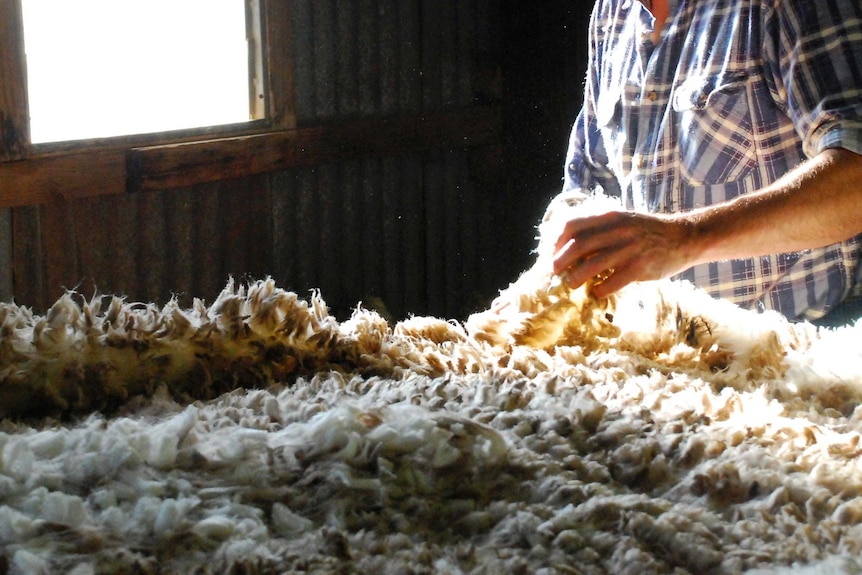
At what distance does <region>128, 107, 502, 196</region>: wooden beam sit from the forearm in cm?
268

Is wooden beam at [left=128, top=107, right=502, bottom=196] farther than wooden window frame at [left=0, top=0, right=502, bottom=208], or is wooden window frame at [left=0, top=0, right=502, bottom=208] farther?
wooden beam at [left=128, top=107, right=502, bottom=196]

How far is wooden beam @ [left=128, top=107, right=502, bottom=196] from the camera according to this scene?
4004 millimetres

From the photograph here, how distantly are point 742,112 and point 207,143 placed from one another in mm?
2570

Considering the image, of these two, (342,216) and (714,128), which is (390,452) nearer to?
(714,128)

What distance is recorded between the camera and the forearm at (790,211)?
1780 mm

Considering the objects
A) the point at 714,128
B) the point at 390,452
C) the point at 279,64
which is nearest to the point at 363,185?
the point at 279,64

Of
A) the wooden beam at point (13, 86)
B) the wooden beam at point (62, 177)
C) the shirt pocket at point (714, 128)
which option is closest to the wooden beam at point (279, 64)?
the wooden beam at point (62, 177)

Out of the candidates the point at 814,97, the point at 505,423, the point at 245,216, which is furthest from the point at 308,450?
the point at 245,216

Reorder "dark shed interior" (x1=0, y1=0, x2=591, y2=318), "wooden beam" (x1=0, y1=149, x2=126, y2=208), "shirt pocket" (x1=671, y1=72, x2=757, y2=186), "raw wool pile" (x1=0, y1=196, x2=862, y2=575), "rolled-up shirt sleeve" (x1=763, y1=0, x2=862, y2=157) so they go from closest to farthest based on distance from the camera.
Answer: "raw wool pile" (x1=0, y1=196, x2=862, y2=575) → "rolled-up shirt sleeve" (x1=763, y1=0, x2=862, y2=157) → "shirt pocket" (x1=671, y1=72, x2=757, y2=186) → "wooden beam" (x1=0, y1=149, x2=126, y2=208) → "dark shed interior" (x1=0, y1=0, x2=591, y2=318)

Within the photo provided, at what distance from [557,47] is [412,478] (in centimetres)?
519

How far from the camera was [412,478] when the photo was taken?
826 millimetres

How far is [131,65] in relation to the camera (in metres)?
3.80

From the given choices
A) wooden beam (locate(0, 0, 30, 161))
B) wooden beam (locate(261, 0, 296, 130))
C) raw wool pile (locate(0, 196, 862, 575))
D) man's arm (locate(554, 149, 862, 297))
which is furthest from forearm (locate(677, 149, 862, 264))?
wooden beam (locate(261, 0, 296, 130))

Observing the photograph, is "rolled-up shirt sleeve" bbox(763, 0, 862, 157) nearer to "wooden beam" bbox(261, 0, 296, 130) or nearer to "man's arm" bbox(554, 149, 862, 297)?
"man's arm" bbox(554, 149, 862, 297)
